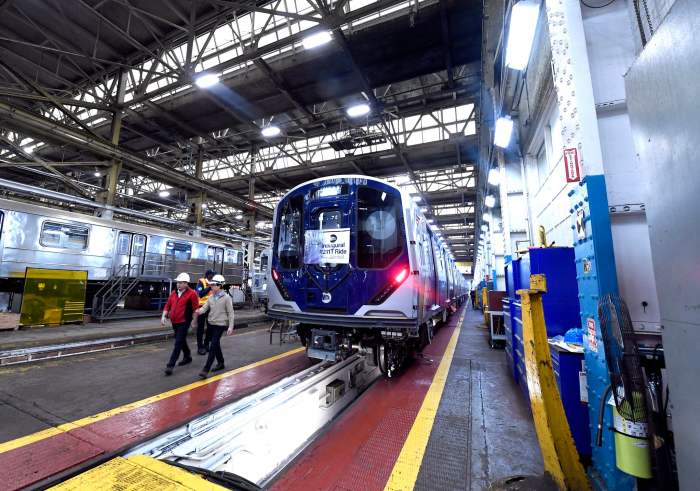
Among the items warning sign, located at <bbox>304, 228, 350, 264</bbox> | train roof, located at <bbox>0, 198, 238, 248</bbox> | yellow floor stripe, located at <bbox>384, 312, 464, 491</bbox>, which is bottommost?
yellow floor stripe, located at <bbox>384, 312, 464, 491</bbox>

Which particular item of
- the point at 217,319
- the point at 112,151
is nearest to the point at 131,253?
the point at 112,151

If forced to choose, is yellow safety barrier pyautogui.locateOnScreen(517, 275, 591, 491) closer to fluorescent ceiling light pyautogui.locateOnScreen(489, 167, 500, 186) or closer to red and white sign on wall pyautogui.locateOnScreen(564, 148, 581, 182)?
red and white sign on wall pyautogui.locateOnScreen(564, 148, 581, 182)

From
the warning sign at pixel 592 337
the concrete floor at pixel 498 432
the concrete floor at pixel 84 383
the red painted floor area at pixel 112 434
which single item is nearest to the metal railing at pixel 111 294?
the concrete floor at pixel 84 383

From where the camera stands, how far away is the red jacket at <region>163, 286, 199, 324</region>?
16.5 ft

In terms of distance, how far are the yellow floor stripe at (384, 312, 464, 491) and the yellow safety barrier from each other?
980 mm

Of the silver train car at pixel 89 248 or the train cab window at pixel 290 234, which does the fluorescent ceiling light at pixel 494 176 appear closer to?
the train cab window at pixel 290 234

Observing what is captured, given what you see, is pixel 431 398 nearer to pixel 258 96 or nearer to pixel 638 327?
pixel 638 327

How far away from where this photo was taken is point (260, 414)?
2760 millimetres

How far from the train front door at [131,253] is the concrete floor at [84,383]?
4.85 meters

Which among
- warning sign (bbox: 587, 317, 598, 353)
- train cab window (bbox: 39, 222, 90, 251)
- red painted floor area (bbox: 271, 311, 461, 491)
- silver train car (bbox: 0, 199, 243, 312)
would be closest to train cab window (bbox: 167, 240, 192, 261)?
silver train car (bbox: 0, 199, 243, 312)

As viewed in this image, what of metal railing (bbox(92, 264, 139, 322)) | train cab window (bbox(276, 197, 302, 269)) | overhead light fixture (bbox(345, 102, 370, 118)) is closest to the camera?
train cab window (bbox(276, 197, 302, 269))

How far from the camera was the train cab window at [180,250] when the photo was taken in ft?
38.8

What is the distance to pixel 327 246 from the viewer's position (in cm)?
423

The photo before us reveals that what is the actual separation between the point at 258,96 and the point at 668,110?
1032 cm
